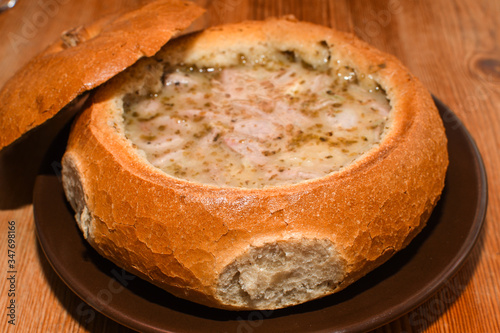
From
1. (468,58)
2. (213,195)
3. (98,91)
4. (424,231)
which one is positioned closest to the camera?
(213,195)

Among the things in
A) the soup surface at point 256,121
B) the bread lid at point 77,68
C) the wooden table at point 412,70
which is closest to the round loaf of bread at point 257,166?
the soup surface at point 256,121

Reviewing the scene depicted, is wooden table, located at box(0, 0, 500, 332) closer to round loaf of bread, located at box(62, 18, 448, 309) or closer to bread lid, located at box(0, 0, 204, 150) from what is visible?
round loaf of bread, located at box(62, 18, 448, 309)

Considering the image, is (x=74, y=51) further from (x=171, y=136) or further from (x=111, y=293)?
(x=111, y=293)

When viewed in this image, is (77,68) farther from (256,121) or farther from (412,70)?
(412,70)

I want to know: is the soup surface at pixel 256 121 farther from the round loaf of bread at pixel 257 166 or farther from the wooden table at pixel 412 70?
the wooden table at pixel 412 70

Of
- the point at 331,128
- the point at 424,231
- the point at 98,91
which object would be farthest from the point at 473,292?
the point at 98,91
